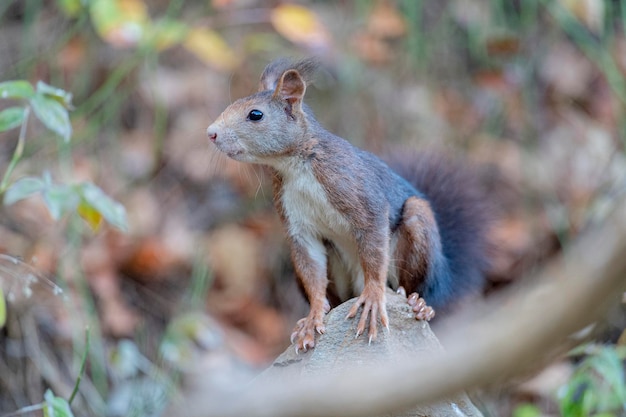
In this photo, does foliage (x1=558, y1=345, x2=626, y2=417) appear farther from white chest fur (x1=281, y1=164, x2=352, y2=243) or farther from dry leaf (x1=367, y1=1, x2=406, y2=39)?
dry leaf (x1=367, y1=1, x2=406, y2=39)

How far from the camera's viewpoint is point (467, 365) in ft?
3.36

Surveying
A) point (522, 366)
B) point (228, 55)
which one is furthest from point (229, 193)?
point (522, 366)

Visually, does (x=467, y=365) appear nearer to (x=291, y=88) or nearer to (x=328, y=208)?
(x=328, y=208)

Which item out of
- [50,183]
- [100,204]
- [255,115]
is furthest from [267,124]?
[50,183]

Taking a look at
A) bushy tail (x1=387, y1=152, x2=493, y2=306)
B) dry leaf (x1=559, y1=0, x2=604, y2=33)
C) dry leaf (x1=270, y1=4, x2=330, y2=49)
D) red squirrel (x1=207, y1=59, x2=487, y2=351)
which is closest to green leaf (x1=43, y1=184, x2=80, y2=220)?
red squirrel (x1=207, y1=59, x2=487, y2=351)

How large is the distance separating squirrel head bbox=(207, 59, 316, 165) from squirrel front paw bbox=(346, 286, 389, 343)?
489 millimetres

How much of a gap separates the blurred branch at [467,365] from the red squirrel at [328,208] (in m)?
1.47

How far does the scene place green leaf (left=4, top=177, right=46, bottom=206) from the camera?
8.70 ft

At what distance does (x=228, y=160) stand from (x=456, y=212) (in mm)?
1402

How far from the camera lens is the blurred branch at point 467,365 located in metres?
1.00

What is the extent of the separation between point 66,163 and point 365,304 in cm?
243

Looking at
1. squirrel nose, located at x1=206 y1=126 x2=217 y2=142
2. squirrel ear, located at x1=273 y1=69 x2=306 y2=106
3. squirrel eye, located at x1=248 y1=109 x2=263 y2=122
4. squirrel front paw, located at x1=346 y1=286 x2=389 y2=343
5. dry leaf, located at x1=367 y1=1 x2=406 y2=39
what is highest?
dry leaf, located at x1=367 y1=1 x2=406 y2=39

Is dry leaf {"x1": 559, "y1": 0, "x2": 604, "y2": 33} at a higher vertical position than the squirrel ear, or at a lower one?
higher

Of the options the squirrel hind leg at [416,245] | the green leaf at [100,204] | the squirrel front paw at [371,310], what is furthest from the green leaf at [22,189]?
the squirrel hind leg at [416,245]
